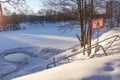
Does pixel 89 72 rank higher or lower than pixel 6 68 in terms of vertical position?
higher

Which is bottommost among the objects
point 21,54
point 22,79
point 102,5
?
point 21,54

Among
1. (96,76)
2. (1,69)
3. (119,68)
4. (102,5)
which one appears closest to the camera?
(96,76)

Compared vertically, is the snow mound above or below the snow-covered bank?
below

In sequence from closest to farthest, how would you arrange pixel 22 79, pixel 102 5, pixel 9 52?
pixel 22 79 → pixel 102 5 → pixel 9 52

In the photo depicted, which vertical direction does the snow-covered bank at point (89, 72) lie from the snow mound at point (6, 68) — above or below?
above

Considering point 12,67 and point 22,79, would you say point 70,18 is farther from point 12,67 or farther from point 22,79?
point 22,79

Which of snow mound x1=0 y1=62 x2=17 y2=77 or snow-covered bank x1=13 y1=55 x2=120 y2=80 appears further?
snow mound x1=0 y1=62 x2=17 y2=77

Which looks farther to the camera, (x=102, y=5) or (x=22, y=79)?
(x=102, y=5)

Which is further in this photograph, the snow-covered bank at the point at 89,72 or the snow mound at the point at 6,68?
the snow mound at the point at 6,68

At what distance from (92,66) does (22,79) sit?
1380mm

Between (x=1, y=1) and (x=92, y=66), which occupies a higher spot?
(x=1, y=1)

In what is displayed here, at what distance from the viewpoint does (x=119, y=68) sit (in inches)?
180

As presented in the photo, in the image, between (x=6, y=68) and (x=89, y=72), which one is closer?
(x=89, y=72)

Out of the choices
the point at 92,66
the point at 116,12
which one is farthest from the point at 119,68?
the point at 116,12
